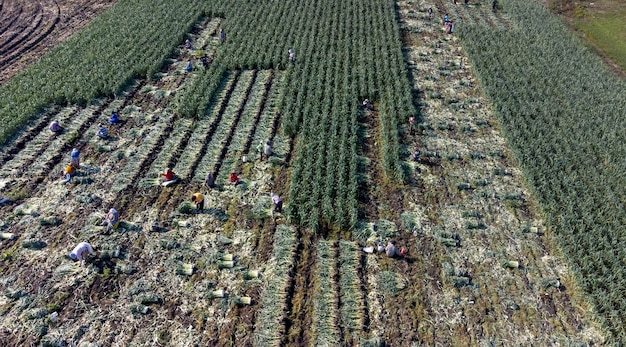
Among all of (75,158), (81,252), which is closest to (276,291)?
(81,252)

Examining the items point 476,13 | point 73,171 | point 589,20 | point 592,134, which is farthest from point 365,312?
point 589,20

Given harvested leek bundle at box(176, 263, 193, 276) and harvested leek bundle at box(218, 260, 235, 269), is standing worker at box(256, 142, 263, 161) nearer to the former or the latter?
harvested leek bundle at box(218, 260, 235, 269)

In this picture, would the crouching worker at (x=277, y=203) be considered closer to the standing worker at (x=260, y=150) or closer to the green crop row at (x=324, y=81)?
the green crop row at (x=324, y=81)

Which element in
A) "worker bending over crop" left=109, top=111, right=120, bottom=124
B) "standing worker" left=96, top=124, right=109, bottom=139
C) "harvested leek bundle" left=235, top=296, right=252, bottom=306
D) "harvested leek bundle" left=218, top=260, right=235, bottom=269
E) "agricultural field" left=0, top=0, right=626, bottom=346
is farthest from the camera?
"worker bending over crop" left=109, top=111, right=120, bottom=124

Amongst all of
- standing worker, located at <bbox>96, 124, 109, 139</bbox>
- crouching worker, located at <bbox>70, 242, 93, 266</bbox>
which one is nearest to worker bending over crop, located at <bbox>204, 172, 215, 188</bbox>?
crouching worker, located at <bbox>70, 242, 93, 266</bbox>

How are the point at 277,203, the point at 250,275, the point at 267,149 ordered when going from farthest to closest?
1. the point at 267,149
2. the point at 277,203
3. the point at 250,275

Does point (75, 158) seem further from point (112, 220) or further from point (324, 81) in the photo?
point (324, 81)
